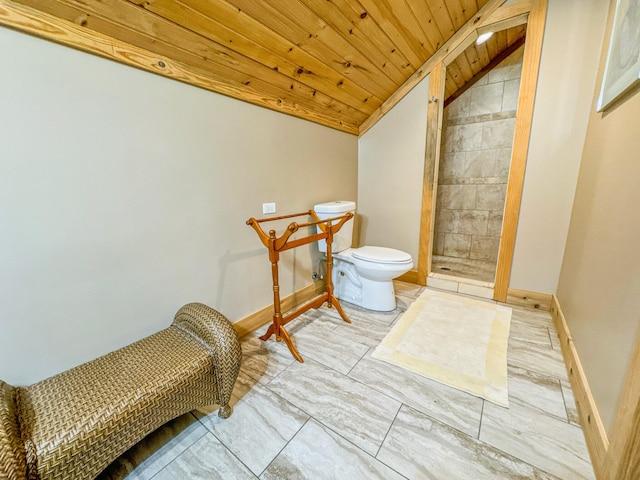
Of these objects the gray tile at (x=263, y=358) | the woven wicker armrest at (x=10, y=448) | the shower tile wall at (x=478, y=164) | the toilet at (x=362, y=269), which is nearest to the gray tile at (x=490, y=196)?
the shower tile wall at (x=478, y=164)

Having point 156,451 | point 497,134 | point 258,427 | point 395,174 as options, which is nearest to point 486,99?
point 497,134

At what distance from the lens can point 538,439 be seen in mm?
1107

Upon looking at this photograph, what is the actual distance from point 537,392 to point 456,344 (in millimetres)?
457

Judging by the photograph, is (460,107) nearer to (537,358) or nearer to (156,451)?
(537,358)

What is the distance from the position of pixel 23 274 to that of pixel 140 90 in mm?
922

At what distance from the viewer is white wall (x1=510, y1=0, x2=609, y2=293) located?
5.81 ft

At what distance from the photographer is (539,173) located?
6.63 feet

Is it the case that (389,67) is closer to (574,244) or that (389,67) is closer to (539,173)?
(539,173)

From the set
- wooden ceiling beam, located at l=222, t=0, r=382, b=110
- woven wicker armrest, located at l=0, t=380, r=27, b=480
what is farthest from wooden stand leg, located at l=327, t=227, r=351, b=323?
woven wicker armrest, located at l=0, t=380, r=27, b=480

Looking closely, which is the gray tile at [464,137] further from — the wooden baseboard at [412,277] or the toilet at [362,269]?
the toilet at [362,269]

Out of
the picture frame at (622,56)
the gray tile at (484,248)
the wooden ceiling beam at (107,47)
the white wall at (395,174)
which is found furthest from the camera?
the gray tile at (484,248)

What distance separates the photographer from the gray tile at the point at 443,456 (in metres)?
0.98

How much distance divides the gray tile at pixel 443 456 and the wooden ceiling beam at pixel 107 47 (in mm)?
1993

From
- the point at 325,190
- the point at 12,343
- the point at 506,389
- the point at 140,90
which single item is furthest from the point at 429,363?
the point at 140,90
